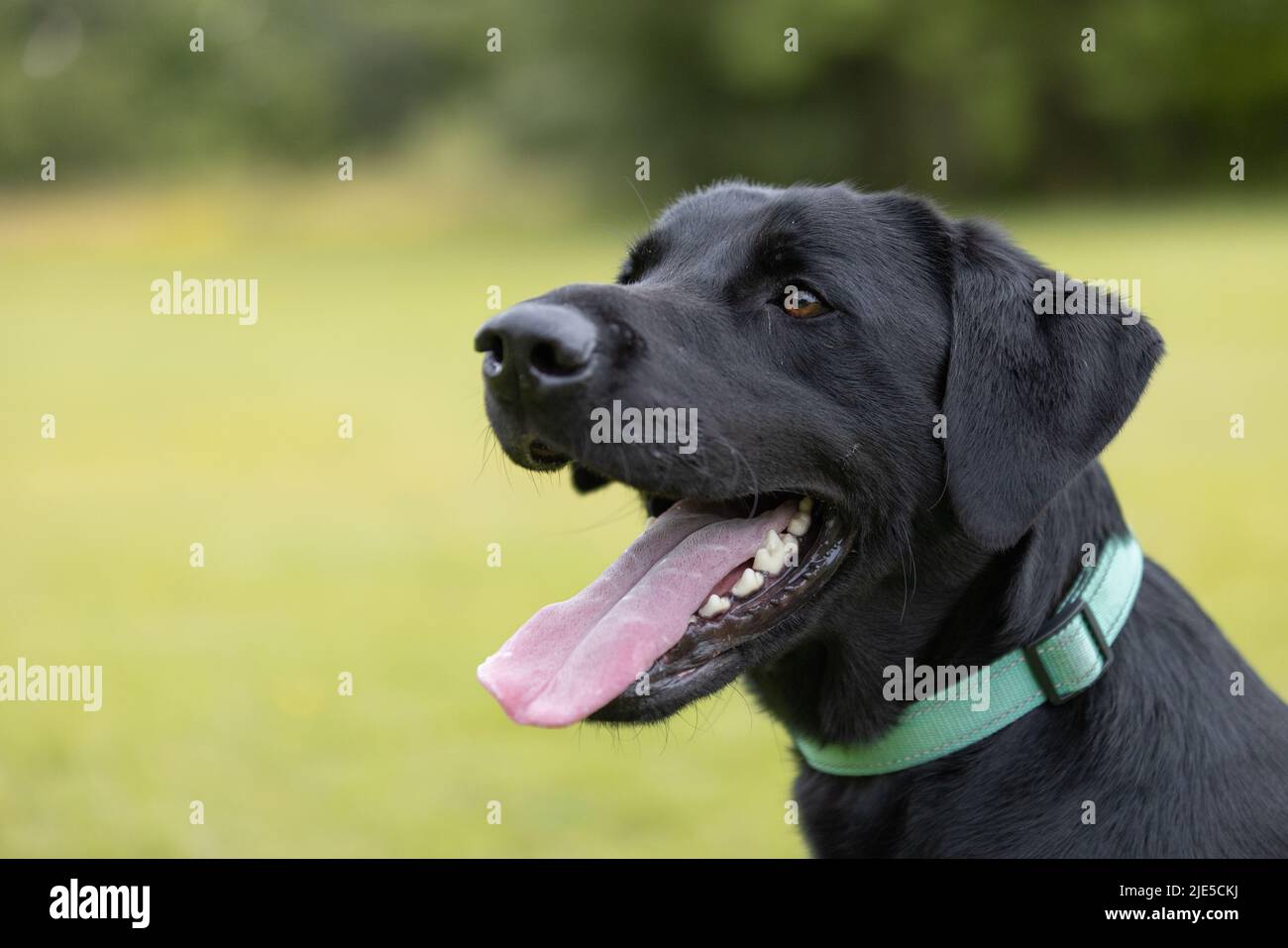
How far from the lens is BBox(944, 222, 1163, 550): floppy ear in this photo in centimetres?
264

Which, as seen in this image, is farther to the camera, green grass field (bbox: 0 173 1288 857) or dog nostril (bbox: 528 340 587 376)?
green grass field (bbox: 0 173 1288 857)

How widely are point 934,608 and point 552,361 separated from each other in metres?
0.99

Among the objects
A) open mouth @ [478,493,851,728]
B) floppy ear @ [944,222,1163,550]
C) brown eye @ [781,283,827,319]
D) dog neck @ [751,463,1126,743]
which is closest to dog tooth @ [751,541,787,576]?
open mouth @ [478,493,851,728]

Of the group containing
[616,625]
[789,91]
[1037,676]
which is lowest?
[1037,676]

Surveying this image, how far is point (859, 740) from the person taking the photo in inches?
111

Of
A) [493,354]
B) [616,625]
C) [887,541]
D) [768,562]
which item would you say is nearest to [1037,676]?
[887,541]

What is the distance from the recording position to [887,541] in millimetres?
2814

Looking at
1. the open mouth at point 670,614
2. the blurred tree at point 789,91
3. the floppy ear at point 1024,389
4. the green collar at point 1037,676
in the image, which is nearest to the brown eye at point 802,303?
the floppy ear at point 1024,389

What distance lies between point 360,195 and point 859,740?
30120 millimetres

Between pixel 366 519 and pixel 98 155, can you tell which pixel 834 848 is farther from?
pixel 98 155

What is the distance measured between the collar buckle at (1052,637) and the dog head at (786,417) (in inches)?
7.7

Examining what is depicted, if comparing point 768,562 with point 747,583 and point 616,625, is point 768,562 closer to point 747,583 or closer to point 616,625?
point 747,583

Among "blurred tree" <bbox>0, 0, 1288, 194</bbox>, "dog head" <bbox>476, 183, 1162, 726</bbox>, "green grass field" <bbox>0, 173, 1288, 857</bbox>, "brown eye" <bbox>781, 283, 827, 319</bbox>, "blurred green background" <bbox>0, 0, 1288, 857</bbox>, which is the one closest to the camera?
"dog head" <bbox>476, 183, 1162, 726</bbox>

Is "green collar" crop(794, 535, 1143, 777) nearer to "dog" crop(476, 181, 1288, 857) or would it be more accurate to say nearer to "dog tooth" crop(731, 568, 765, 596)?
→ "dog" crop(476, 181, 1288, 857)
